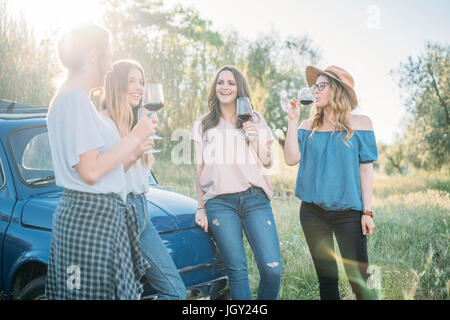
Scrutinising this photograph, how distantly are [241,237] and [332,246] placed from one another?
2.33 feet

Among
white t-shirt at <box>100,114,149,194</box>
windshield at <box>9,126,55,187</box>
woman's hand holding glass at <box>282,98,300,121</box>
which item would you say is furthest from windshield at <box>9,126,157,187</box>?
woman's hand holding glass at <box>282,98,300,121</box>

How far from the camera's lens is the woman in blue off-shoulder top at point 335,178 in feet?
9.20

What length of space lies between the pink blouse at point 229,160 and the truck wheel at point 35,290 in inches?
53.0

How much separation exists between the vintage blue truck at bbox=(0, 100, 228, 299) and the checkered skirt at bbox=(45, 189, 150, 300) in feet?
2.01

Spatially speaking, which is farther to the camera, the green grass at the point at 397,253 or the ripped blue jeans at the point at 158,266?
the green grass at the point at 397,253

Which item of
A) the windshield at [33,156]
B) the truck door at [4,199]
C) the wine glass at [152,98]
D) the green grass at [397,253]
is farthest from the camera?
the green grass at [397,253]

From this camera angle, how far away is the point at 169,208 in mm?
3178

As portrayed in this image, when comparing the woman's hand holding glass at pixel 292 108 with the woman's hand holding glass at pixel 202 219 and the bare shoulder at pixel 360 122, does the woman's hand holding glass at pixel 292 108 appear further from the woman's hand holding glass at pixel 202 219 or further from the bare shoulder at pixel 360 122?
the woman's hand holding glass at pixel 202 219

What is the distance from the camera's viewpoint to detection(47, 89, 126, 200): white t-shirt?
1.85 metres

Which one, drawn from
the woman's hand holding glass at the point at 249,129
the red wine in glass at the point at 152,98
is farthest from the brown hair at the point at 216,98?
the red wine in glass at the point at 152,98

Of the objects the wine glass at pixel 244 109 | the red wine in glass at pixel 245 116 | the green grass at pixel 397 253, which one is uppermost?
the wine glass at pixel 244 109

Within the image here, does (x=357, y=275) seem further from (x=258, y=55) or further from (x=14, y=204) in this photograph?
(x=258, y=55)

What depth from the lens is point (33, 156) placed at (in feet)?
11.0
